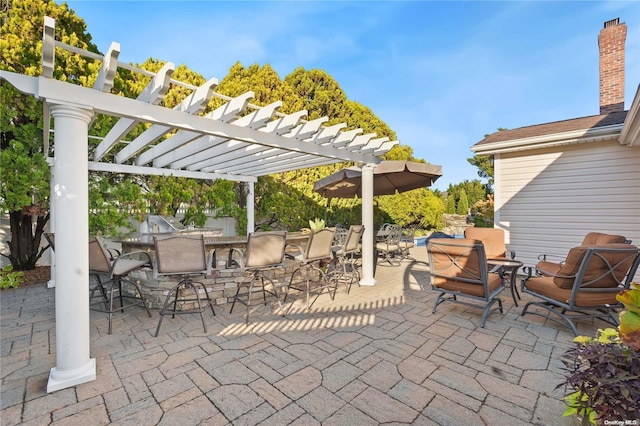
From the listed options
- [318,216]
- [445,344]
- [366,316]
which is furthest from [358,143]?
[318,216]

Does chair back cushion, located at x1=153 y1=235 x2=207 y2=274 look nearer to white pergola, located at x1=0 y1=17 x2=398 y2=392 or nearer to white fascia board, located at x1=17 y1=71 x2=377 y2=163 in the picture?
white pergola, located at x1=0 y1=17 x2=398 y2=392

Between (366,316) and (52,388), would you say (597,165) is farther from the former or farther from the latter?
(52,388)

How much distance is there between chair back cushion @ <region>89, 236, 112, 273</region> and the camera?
329 cm

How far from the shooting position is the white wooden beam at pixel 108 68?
2152 millimetres

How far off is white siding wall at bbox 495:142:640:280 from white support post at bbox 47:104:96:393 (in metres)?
7.38

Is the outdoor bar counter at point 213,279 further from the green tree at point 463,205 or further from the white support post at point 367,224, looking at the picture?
the green tree at point 463,205

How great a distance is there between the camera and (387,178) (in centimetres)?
662

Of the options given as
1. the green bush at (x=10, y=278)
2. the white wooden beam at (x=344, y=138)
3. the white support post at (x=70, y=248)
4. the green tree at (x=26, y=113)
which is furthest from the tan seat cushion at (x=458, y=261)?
the green bush at (x=10, y=278)

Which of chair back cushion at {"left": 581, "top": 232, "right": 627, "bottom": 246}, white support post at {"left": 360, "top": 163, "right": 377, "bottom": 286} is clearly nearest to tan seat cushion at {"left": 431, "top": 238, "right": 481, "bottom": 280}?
white support post at {"left": 360, "top": 163, "right": 377, "bottom": 286}

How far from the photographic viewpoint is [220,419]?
1847 mm

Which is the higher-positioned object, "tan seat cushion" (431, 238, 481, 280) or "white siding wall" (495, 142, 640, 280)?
"white siding wall" (495, 142, 640, 280)

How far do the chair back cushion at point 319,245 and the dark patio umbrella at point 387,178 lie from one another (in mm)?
1752

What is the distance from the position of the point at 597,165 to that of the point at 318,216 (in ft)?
24.1

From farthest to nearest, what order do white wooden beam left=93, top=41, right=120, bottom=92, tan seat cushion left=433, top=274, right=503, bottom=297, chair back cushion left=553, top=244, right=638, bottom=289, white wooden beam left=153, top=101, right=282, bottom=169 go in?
1. tan seat cushion left=433, top=274, right=503, bottom=297
2. white wooden beam left=153, top=101, right=282, bottom=169
3. chair back cushion left=553, top=244, right=638, bottom=289
4. white wooden beam left=93, top=41, right=120, bottom=92
